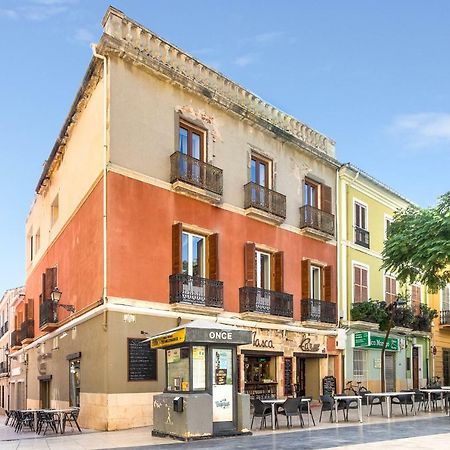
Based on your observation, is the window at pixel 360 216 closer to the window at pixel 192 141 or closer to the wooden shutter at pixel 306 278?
the wooden shutter at pixel 306 278

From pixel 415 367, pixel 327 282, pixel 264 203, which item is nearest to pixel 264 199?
pixel 264 203

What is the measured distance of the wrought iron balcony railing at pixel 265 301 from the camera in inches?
831

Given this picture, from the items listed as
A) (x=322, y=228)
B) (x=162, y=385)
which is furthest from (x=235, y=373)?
(x=322, y=228)

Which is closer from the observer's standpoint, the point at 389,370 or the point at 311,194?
the point at 311,194

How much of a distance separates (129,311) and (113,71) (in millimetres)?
6513

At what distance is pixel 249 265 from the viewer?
21562 mm

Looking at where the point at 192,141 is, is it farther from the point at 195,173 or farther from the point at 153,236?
the point at 153,236

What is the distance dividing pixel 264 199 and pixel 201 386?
9.71m

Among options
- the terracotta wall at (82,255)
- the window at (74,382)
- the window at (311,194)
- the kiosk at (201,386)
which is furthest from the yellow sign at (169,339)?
the window at (311,194)

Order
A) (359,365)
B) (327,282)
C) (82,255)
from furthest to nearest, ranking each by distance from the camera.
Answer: (359,365) → (327,282) → (82,255)

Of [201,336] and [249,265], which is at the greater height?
[249,265]

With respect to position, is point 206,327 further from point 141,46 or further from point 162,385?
point 141,46

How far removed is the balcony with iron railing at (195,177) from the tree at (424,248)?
6719 mm

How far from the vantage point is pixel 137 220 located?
18.1 m
